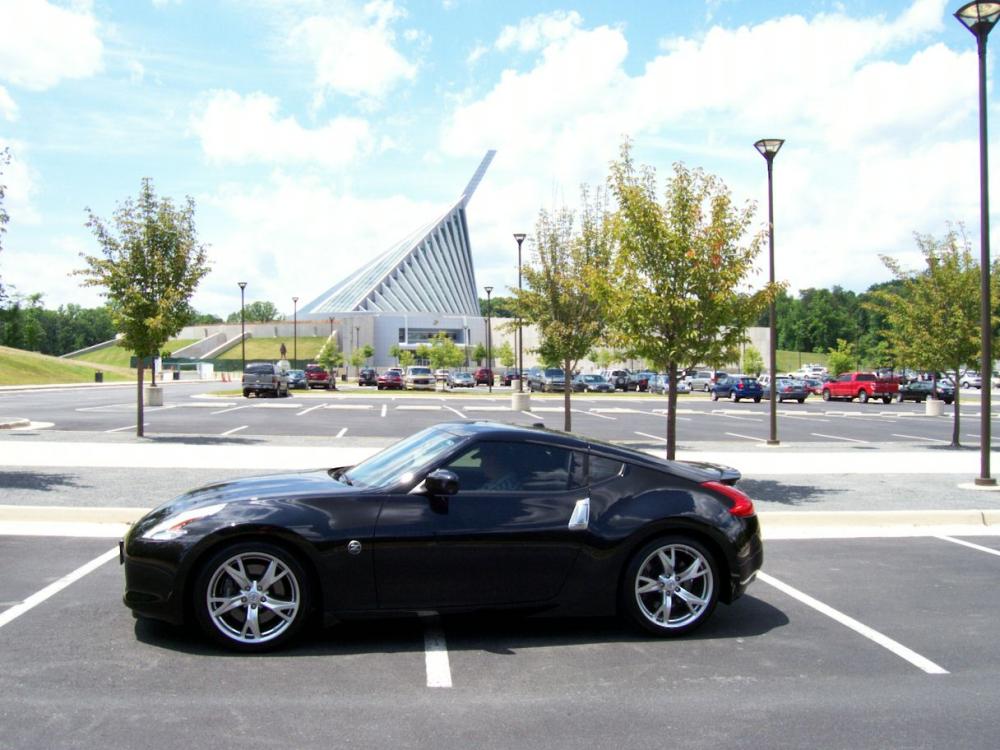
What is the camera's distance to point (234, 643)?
5.09 meters

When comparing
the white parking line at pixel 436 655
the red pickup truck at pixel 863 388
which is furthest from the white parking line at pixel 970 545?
the red pickup truck at pixel 863 388

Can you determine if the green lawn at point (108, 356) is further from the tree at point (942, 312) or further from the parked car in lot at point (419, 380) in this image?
the tree at point (942, 312)

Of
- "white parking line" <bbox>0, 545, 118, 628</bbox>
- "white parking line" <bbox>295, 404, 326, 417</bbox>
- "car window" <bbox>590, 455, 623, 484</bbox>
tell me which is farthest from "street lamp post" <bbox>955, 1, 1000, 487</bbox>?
"white parking line" <bbox>295, 404, 326, 417</bbox>

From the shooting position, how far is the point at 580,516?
5.43m

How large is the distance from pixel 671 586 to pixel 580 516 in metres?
0.81

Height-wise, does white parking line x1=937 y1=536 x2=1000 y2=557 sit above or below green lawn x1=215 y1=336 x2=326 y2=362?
below

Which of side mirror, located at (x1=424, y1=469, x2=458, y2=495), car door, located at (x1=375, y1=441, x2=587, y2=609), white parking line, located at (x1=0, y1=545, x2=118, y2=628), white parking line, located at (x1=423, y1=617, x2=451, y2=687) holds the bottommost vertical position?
white parking line, located at (x1=423, y1=617, x2=451, y2=687)

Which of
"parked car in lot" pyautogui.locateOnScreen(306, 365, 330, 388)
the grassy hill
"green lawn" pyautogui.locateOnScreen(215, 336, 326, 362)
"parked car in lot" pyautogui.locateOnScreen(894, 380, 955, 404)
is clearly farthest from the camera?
"green lawn" pyautogui.locateOnScreen(215, 336, 326, 362)

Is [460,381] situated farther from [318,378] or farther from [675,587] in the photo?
[675,587]

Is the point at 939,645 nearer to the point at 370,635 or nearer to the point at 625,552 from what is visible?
the point at 625,552

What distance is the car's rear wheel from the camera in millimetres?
5516

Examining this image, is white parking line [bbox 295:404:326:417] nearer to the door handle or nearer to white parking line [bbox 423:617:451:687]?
white parking line [bbox 423:617:451:687]

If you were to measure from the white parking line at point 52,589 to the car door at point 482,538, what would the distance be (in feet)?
8.97

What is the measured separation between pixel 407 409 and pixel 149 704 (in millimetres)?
28686
